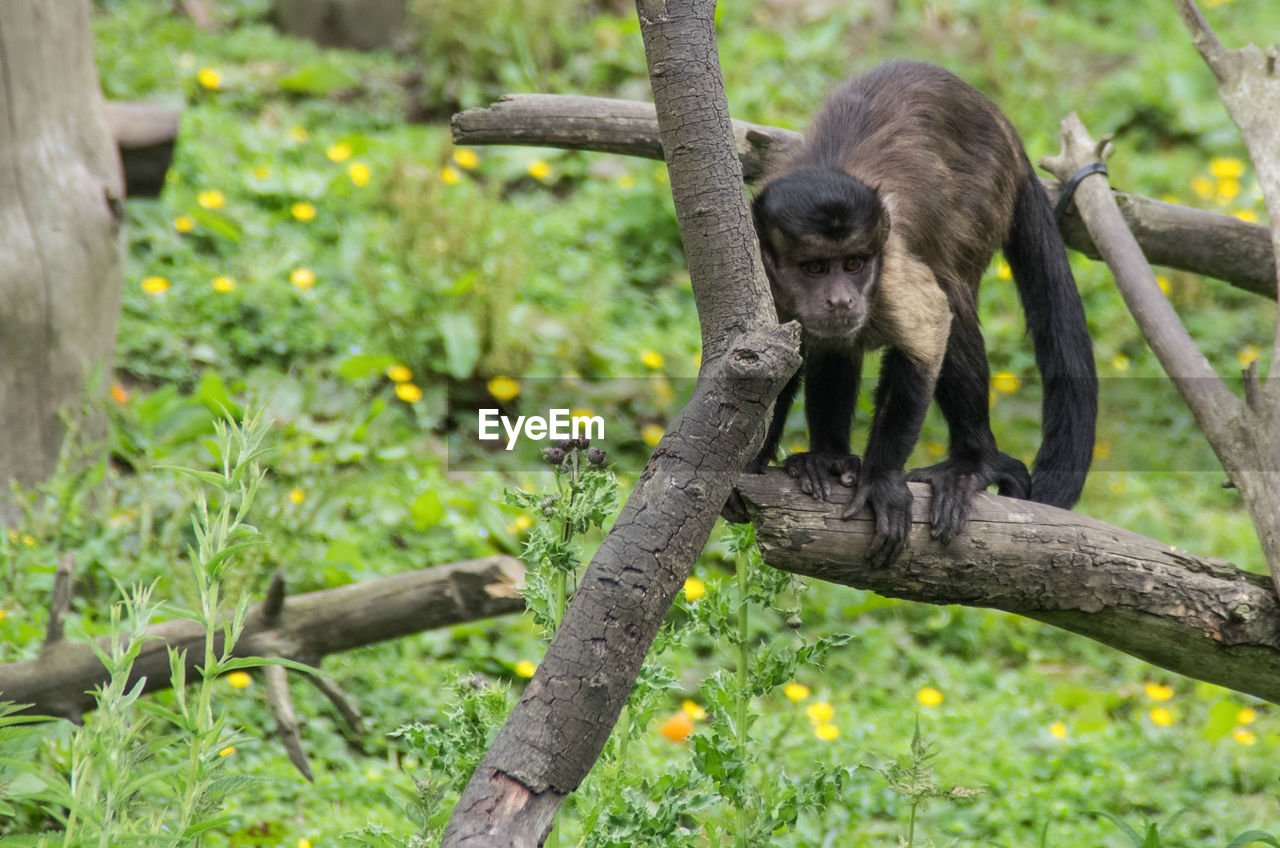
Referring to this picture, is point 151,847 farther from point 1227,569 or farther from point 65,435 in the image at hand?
point 65,435

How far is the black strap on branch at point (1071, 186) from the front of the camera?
11.3 ft

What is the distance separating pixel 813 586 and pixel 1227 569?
1.94m

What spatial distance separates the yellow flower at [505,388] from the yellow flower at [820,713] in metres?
1.83

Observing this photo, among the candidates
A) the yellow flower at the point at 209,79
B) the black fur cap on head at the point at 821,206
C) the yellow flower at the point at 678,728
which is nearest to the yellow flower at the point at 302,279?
the yellow flower at the point at 209,79

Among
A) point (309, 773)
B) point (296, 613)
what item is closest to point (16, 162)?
point (296, 613)

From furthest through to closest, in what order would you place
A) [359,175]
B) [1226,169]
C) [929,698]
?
[1226,169]
[359,175]
[929,698]

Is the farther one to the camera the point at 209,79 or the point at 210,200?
the point at 209,79

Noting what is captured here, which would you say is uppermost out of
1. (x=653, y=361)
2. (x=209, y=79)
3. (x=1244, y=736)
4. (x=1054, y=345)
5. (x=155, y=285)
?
(x=209, y=79)

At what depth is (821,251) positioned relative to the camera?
283cm

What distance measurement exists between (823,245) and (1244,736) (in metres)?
2.10

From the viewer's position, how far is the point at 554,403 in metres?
4.93

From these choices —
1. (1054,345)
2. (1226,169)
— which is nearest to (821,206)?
(1054,345)

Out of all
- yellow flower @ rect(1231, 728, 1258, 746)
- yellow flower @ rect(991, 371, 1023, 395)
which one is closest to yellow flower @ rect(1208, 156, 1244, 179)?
yellow flower @ rect(991, 371, 1023, 395)

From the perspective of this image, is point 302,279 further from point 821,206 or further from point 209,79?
point 821,206
